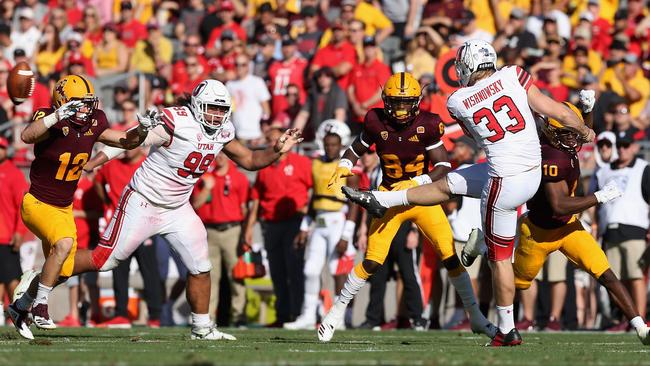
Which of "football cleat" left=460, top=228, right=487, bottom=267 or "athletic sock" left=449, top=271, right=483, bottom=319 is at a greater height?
"football cleat" left=460, top=228, right=487, bottom=267

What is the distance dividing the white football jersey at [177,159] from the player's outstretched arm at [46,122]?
2.47 ft

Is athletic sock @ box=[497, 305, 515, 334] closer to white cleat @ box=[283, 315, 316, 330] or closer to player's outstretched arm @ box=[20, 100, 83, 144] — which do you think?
player's outstretched arm @ box=[20, 100, 83, 144]

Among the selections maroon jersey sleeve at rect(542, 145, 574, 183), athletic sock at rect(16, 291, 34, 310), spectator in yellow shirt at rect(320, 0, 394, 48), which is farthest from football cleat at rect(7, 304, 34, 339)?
spectator in yellow shirt at rect(320, 0, 394, 48)

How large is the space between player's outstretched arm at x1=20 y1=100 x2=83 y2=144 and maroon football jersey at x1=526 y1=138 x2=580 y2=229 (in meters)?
3.56

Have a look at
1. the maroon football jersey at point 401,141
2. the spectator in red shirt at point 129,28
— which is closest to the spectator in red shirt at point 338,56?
the spectator in red shirt at point 129,28

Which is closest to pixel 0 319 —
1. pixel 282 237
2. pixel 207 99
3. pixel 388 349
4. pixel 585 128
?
pixel 282 237

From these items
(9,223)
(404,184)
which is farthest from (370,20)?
(404,184)

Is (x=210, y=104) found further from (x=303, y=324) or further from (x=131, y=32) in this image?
(x=131, y=32)

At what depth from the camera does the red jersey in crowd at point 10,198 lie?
13453mm

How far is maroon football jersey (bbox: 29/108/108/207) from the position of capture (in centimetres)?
987

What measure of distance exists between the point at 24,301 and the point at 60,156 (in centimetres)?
116

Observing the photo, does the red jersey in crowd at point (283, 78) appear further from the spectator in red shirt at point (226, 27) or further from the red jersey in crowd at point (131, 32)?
the red jersey in crowd at point (131, 32)

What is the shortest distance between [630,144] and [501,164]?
14.8 feet

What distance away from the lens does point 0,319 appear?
13875 millimetres
